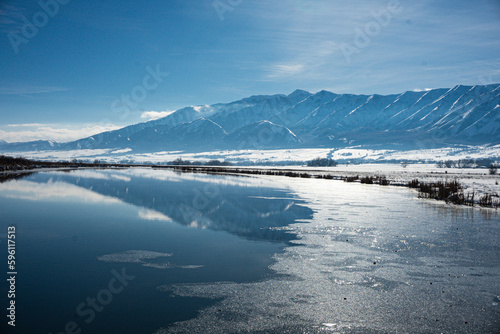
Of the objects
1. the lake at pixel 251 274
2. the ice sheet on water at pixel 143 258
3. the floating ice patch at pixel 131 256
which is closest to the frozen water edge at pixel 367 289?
the lake at pixel 251 274

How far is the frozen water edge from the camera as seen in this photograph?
7.16m

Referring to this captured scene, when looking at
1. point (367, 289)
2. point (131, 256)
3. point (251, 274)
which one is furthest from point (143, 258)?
point (367, 289)

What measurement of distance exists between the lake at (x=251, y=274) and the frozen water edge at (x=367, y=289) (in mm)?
34

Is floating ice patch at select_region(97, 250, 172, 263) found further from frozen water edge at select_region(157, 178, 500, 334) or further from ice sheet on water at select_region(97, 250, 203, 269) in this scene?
frozen water edge at select_region(157, 178, 500, 334)

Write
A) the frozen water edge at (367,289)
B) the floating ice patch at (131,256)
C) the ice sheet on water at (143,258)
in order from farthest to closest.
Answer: the floating ice patch at (131,256) < the ice sheet on water at (143,258) < the frozen water edge at (367,289)

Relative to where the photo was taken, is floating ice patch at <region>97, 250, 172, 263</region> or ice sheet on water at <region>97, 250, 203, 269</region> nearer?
ice sheet on water at <region>97, 250, 203, 269</region>

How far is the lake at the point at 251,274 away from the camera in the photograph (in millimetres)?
7227

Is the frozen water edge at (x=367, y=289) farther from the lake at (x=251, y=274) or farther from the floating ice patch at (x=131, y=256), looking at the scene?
the floating ice patch at (x=131, y=256)

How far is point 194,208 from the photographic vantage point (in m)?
22.9

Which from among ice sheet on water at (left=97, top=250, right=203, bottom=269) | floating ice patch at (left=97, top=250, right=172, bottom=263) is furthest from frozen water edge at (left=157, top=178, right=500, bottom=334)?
floating ice patch at (left=97, top=250, right=172, bottom=263)

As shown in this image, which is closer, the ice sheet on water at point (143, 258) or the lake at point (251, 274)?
the lake at point (251, 274)

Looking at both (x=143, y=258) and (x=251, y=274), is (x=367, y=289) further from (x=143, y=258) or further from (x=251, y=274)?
(x=143, y=258)

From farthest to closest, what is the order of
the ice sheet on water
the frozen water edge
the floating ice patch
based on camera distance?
the floating ice patch
the ice sheet on water
the frozen water edge

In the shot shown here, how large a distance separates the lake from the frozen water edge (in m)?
0.03
